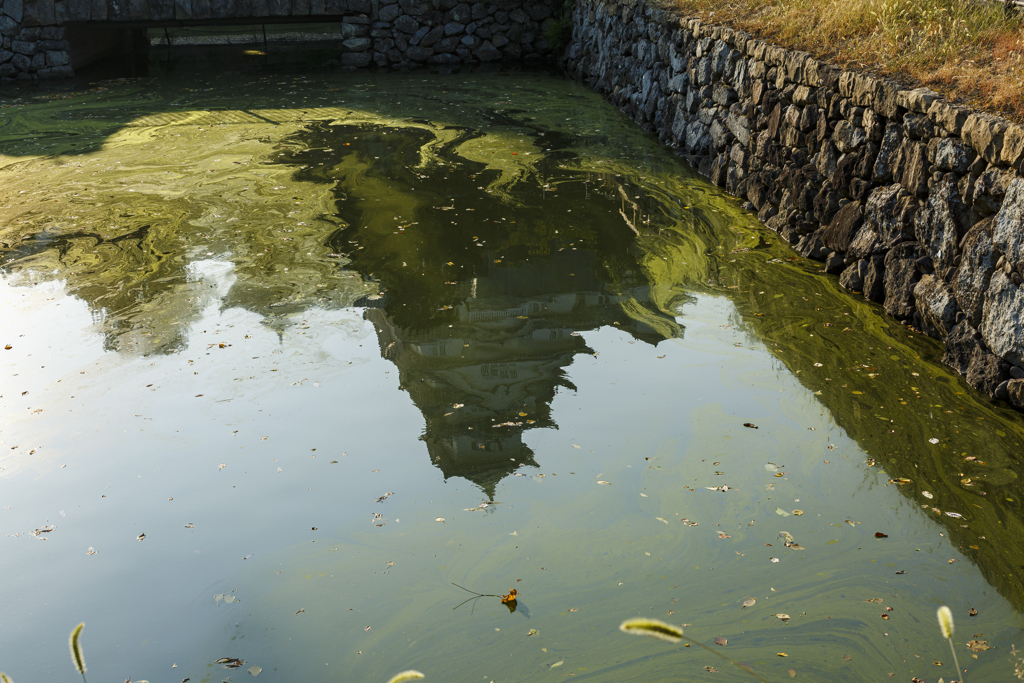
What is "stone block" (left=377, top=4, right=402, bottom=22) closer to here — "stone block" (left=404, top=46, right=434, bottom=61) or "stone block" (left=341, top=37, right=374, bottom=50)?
"stone block" (left=341, top=37, right=374, bottom=50)

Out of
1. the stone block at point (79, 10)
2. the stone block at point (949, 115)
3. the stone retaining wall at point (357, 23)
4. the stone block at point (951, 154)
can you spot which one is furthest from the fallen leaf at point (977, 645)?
the stone block at point (79, 10)

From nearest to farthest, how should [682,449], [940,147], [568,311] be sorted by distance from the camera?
[682,449] < [940,147] < [568,311]

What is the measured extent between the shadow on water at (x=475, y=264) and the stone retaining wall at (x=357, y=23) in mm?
3276

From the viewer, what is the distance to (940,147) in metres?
3.93

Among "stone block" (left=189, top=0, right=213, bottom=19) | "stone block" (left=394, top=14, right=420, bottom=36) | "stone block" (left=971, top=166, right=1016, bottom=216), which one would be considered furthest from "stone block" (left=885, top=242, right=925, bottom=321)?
"stone block" (left=189, top=0, right=213, bottom=19)

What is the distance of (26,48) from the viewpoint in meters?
11.2

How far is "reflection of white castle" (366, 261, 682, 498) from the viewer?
332 centimetres

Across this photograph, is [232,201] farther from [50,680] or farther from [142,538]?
[50,680]

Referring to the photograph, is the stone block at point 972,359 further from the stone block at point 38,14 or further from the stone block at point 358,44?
the stone block at point 38,14

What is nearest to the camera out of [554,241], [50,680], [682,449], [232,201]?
[50,680]

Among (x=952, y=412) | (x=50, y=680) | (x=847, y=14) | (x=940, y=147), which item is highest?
(x=847, y=14)

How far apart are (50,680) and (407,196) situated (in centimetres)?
472

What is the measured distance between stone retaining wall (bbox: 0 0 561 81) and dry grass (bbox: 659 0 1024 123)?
22.0 ft

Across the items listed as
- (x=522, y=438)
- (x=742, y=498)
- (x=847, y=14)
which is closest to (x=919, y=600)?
(x=742, y=498)
